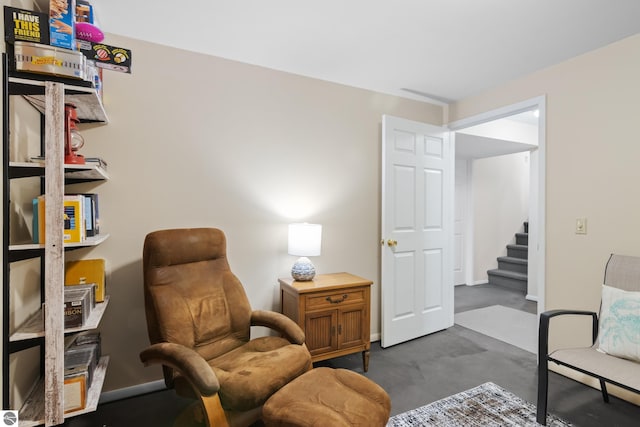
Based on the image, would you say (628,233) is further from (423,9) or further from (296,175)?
(296,175)

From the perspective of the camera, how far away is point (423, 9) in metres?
1.90

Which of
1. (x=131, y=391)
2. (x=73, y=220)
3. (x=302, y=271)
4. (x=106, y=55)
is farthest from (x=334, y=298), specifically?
(x=106, y=55)

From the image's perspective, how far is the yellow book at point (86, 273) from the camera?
1.86 metres

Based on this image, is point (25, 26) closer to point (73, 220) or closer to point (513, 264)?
point (73, 220)

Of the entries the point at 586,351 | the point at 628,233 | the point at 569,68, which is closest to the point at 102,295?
the point at 586,351

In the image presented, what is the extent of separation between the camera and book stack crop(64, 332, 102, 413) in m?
1.53

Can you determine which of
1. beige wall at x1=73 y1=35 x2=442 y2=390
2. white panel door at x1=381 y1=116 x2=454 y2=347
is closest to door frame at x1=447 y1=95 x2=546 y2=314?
white panel door at x1=381 y1=116 x2=454 y2=347

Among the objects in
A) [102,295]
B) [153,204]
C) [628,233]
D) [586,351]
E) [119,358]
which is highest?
[153,204]

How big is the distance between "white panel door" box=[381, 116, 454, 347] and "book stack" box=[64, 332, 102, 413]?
2.19 m

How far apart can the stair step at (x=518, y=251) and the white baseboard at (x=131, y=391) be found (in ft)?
18.7

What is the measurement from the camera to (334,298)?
2.45 metres

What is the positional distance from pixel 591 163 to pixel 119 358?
11.7 ft

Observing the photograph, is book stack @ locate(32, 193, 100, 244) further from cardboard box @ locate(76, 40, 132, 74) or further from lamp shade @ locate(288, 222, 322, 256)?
lamp shade @ locate(288, 222, 322, 256)

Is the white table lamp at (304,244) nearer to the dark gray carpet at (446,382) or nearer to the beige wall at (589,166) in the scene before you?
the dark gray carpet at (446,382)
